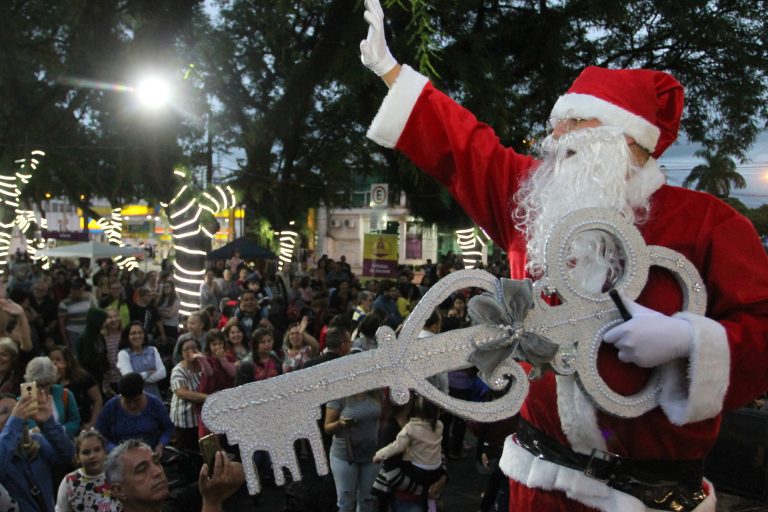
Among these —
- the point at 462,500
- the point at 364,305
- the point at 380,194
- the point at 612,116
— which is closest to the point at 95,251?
the point at 380,194

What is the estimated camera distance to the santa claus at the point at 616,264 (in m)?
1.75

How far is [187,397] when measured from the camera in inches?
235

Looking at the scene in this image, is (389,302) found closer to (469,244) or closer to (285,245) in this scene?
(469,244)

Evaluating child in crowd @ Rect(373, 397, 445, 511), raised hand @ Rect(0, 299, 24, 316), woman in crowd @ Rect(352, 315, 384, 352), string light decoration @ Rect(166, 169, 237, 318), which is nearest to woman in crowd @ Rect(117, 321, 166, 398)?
raised hand @ Rect(0, 299, 24, 316)

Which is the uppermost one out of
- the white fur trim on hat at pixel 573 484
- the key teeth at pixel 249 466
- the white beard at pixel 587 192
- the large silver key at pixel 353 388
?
the white beard at pixel 587 192

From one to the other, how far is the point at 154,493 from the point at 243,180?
42.3 ft

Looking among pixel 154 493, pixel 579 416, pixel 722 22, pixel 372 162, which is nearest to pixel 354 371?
pixel 579 416

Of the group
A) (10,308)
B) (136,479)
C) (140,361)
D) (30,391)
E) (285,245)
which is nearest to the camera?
(136,479)

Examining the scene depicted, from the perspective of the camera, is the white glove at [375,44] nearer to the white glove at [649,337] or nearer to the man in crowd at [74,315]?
the white glove at [649,337]

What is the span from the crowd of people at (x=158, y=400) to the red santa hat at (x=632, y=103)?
2352 mm

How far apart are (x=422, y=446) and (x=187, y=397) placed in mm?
2255

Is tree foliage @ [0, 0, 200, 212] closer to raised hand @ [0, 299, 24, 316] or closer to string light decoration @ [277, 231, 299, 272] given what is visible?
raised hand @ [0, 299, 24, 316]

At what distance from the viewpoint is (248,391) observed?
5.12 feet

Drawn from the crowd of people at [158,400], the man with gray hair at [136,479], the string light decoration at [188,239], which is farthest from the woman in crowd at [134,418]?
the string light decoration at [188,239]
